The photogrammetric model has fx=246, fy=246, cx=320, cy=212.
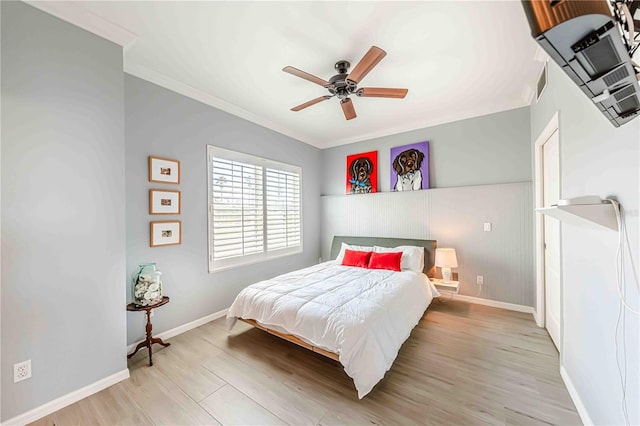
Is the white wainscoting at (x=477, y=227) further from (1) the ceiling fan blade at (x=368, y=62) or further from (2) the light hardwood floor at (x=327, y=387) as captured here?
(1) the ceiling fan blade at (x=368, y=62)

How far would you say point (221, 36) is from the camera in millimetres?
2072

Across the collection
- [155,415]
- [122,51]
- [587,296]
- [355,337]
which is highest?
[122,51]

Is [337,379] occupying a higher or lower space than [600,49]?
lower

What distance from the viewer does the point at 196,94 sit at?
297 cm

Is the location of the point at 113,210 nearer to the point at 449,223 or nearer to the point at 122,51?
the point at 122,51

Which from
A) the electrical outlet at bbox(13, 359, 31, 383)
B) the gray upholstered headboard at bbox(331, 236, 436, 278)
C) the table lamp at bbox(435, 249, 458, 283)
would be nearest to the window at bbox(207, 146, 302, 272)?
the gray upholstered headboard at bbox(331, 236, 436, 278)

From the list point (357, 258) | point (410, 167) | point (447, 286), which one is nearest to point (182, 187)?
point (357, 258)

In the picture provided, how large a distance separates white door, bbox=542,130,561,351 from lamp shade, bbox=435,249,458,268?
0.93m

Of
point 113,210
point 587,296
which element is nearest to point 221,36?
point 113,210

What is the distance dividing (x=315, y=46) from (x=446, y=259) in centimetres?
300

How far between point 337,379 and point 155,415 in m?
1.30

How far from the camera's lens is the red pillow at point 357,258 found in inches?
144

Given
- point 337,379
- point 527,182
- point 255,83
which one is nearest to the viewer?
point 337,379

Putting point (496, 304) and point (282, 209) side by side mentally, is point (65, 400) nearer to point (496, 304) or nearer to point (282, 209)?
point (282, 209)
